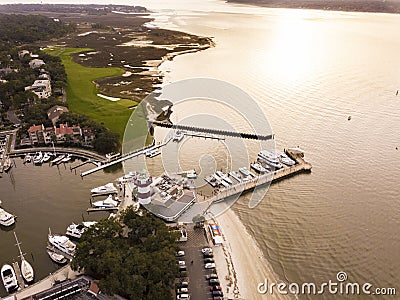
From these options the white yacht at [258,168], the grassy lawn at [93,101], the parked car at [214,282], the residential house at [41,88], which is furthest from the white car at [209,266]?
the residential house at [41,88]

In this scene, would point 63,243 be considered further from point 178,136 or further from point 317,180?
point 317,180

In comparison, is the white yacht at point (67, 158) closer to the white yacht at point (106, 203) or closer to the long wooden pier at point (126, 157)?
the long wooden pier at point (126, 157)

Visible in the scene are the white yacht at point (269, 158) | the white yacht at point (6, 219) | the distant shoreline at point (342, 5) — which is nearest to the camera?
the white yacht at point (6, 219)

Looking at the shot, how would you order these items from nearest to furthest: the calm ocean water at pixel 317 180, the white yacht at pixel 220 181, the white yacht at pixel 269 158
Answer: the calm ocean water at pixel 317 180 < the white yacht at pixel 220 181 < the white yacht at pixel 269 158

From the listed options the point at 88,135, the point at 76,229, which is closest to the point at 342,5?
the point at 88,135

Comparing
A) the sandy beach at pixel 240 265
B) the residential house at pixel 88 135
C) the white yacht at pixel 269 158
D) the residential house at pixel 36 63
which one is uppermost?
the residential house at pixel 36 63

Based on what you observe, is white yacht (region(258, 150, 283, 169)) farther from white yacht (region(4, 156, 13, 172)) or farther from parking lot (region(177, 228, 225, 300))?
white yacht (region(4, 156, 13, 172))
